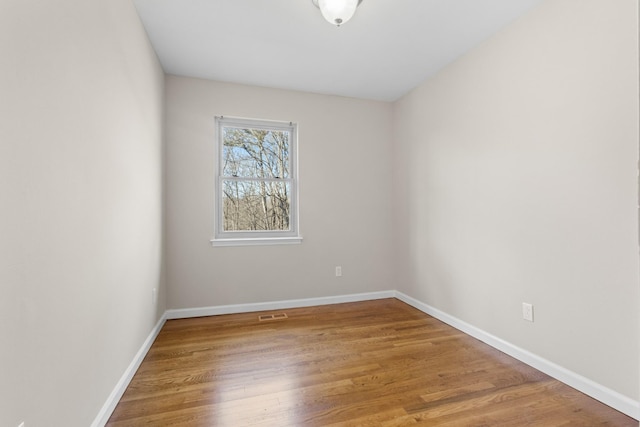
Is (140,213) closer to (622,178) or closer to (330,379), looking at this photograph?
(330,379)

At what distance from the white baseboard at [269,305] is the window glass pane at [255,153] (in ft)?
4.74

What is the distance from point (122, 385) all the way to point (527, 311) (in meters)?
2.69

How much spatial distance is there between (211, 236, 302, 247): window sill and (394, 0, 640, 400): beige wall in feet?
5.12

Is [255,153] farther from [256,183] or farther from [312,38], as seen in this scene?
[312,38]

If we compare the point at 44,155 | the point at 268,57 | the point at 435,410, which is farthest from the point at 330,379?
the point at 268,57

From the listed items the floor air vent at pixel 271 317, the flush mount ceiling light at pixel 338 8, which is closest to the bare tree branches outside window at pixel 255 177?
the floor air vent at pixel 271 317

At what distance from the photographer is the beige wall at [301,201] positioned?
3062 mm

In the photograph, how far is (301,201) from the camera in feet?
11.3

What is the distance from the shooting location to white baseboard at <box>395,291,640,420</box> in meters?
1.58

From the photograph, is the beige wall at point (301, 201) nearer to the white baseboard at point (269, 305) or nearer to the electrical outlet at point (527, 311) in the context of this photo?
the white baseboard at point (269, 305)

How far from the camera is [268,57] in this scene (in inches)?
106

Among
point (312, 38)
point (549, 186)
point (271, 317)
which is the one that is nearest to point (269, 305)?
point (271, 317)

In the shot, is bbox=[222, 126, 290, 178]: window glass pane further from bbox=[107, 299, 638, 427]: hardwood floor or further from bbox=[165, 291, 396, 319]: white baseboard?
bbox=[107, 299, 638, 427]: hardwood floor

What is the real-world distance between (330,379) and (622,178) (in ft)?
6.69
